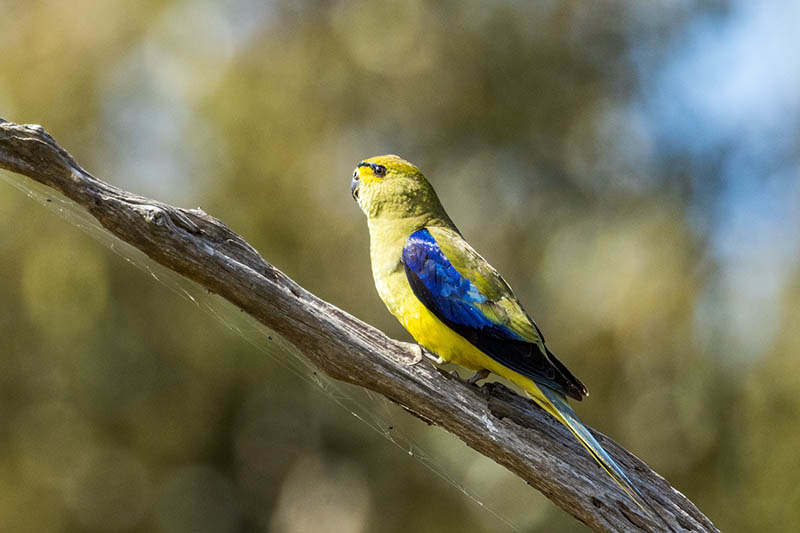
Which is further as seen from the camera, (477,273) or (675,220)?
(675,220)

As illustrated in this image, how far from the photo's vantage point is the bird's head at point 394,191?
16.1 ft

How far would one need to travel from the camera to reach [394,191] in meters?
4.96

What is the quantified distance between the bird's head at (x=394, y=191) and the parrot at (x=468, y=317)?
0.11 metres

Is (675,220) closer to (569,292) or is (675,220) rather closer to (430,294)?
(569,292)

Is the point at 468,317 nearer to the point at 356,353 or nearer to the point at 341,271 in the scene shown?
the point at 356,353

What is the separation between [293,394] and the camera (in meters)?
9.33

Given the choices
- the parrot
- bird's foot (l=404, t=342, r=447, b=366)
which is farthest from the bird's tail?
bird's foot (l=404, t=342, r=447, b=366)

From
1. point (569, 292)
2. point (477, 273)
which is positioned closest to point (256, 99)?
point (569, 292)

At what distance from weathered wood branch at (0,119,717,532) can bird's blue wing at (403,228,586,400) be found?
0.69 ft

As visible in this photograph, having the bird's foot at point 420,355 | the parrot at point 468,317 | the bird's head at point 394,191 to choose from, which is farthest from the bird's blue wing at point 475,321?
the bird's head at point 394,191

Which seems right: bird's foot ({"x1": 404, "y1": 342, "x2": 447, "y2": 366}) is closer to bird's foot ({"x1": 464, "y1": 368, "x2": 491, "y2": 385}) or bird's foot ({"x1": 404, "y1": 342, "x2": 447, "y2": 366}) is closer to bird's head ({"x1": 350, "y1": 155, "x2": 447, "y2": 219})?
bird's foot ({"x1": 464, "y1": 368, "x2": 491, "y2": 385})

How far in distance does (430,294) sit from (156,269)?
1.58m

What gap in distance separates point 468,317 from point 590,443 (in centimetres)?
83

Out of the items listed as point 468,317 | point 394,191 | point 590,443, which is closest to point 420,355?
point 468,317
